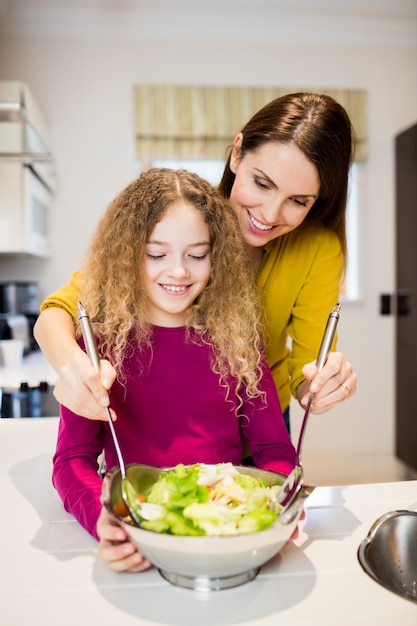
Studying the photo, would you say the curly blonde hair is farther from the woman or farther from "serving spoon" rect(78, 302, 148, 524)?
"serving spoon" rect(78, 302, 148, 524)

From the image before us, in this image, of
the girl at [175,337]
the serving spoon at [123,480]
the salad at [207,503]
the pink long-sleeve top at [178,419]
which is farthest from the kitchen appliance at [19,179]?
the salad at [207,503]

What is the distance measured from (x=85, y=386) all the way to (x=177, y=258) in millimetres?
339

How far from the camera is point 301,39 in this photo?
11.6 ft

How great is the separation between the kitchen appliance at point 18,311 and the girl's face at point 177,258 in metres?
1.76

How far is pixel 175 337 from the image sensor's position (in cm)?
118

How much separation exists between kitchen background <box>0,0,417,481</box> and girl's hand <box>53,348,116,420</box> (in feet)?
8.60

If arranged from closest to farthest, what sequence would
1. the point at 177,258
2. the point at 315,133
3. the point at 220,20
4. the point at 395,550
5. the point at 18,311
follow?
the point at 395,550, the point at 177,258, the point at 315,133, the point at 18,311, the point at 220,20

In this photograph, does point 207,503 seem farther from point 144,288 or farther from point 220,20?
point 220,20

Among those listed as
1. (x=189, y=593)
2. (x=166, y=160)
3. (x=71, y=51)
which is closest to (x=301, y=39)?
(x=166, y=160)

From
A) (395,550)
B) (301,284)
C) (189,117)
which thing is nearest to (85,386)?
(395,550)

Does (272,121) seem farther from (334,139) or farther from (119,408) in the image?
(119,408)

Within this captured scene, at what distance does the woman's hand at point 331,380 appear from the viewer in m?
0.95

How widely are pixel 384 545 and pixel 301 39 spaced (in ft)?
10.8

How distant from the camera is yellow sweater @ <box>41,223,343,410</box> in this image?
1396 mm
